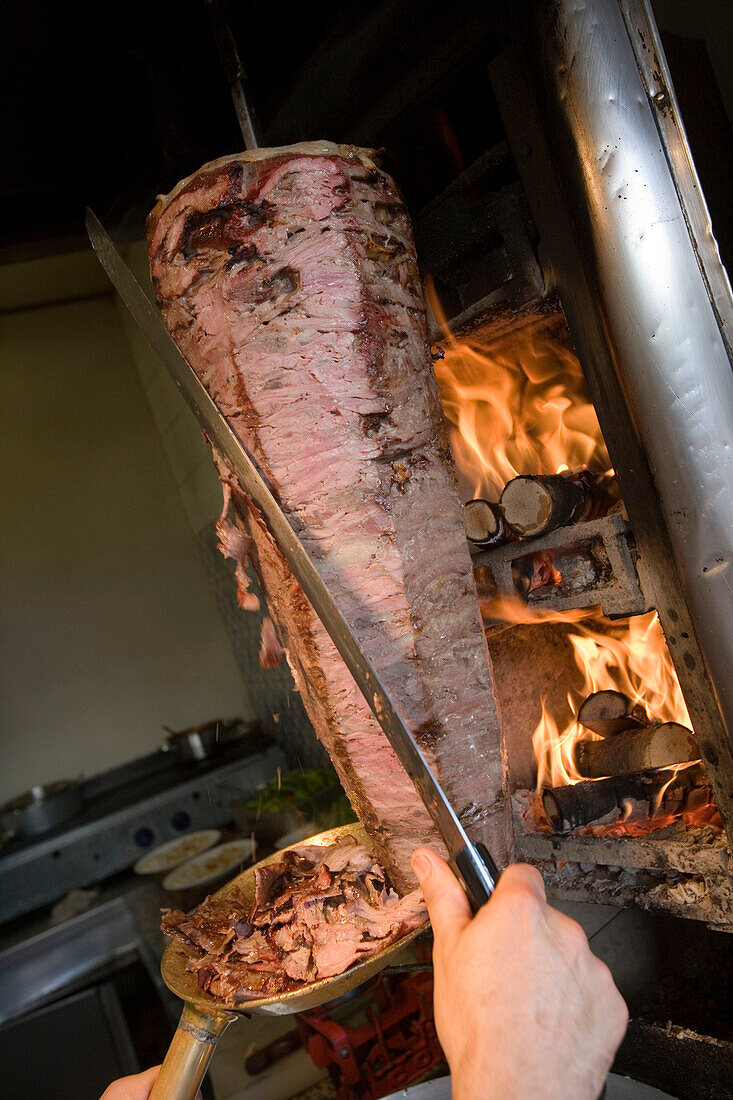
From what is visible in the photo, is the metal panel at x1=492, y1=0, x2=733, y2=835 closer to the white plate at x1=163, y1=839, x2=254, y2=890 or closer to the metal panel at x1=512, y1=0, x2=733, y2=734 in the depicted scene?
the metal panel at x1=512, y1=0, x2=733, y2=734

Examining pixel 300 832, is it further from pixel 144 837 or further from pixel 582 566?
pixel 582 566

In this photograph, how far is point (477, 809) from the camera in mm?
1518

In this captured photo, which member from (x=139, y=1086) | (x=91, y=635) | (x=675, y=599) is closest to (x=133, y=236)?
(x=675, y=599)

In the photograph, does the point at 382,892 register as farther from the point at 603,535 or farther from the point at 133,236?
the point at 133,236

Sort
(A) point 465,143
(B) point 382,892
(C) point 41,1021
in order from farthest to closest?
(C) point 41,1021 < (A) point 465,143 < (B) point 382,892

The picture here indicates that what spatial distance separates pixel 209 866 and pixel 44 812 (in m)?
1.80

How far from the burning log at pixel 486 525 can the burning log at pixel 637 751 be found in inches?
28.7

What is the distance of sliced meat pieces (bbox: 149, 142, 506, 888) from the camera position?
1450mm

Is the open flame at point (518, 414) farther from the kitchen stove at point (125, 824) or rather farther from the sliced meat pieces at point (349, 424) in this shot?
the kitchen stove at point (125, 824)

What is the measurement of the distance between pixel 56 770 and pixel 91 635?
1.22 m

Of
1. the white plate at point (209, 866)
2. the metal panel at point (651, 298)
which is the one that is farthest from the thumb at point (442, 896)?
the white plate at point (209, 866)

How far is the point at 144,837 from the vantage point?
4926 millimetres

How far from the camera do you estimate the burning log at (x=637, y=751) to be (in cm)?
195

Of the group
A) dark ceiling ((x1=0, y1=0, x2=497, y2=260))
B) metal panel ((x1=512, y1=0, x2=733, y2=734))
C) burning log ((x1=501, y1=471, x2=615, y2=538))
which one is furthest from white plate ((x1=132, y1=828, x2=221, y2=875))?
metal panel ((x1=512, y1=0, x2=733, y2=734))
